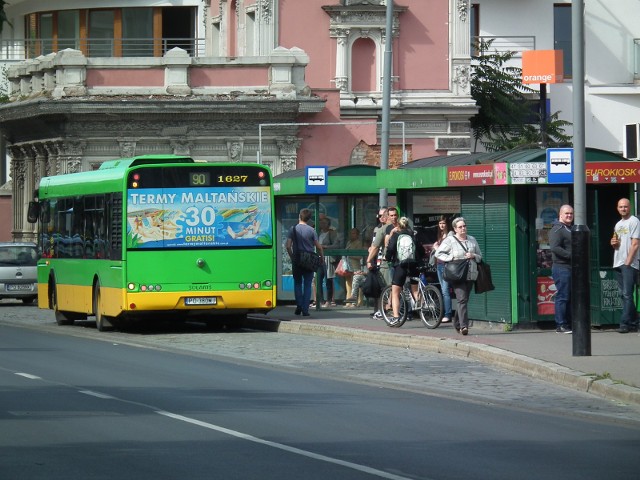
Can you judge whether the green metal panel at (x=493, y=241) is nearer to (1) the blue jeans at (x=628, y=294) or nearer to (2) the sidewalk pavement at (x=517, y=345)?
(2) the sidewalk pavement at (x=517, y=345)

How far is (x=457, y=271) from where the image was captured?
22062 millimetres

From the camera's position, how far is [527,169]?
22656 mm

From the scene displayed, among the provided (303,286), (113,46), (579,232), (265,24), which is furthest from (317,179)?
(113,46)

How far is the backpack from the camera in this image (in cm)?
2417

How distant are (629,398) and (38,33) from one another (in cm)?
5428

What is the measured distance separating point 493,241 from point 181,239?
531cm

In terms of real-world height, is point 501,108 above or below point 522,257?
above

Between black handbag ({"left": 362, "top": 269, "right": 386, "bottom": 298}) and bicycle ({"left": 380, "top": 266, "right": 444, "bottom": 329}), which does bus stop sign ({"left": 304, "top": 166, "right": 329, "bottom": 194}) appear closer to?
black handbag ({"left": 362, "top": 269, "right": 386, "bottom": 298})

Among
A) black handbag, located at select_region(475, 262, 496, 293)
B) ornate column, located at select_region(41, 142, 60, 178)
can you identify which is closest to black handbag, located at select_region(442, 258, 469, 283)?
black handbag, located at select_region(475, 262, 496, 293)

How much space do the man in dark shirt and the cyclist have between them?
106 inches

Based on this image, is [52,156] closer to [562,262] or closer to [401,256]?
[401,256]

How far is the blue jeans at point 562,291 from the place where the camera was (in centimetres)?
2205

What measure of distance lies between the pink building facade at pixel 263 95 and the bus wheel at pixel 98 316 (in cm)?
1472

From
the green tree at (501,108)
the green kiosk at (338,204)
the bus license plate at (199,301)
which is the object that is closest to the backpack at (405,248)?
the bus license plate at (199,301)
